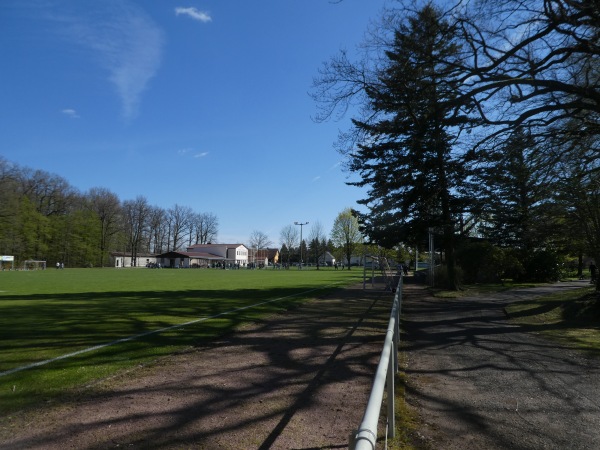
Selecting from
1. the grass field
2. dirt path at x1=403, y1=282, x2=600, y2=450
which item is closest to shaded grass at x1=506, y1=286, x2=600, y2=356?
dirt path at x1=403, y1=282, x2=600, y2=450

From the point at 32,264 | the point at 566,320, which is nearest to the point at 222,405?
the point at 566,320

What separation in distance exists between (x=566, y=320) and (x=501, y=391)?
27.6 feet

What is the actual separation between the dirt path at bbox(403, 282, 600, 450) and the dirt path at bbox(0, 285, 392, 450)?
0.96 m

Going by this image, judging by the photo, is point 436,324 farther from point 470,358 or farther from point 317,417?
point 317,417

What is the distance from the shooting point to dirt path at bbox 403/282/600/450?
184 inches

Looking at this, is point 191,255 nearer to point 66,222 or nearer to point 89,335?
point 66,222

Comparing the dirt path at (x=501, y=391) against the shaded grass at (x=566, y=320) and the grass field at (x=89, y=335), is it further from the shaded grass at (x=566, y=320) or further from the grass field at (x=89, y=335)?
the grass field at (x=89, y=335)

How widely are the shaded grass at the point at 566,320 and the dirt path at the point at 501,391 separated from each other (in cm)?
64

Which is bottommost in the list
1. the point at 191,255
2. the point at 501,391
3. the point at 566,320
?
the point at 501,391

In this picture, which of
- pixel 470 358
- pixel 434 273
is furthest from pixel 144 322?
pixel 434 273

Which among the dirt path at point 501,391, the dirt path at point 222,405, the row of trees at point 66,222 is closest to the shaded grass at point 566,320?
the dirt path at point 501,391

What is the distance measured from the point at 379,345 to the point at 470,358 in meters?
1.87

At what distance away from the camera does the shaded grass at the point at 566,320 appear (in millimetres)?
10182

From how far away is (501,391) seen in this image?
628 centimetres
